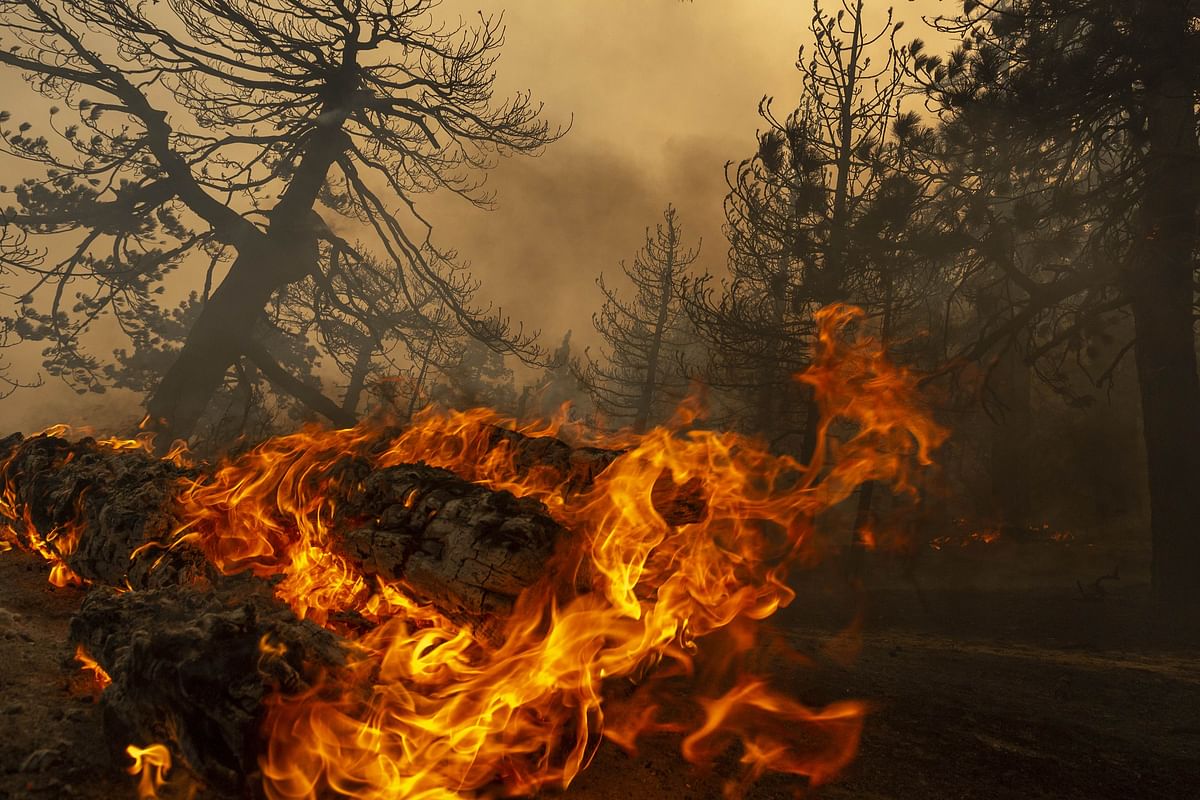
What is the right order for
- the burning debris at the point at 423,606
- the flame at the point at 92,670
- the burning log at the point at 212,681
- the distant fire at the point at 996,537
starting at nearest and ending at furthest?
1. the burning log at the point at 212,681
2. the burning debris at the point at 423,606
3. the flame at the point at 92,670
4. the distant fire at the point at 996,537

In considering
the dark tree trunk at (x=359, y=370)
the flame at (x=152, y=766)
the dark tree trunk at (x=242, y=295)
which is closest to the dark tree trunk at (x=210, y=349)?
the dark tree trunk at (x=242, y=295)

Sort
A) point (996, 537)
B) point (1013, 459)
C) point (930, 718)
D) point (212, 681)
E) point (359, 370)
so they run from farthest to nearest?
point (359, 370) → point (1013, 459) → point (996, 537) → point (930, 718) → point (212, 681)

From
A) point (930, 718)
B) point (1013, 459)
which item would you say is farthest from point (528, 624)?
point (1013, 459)

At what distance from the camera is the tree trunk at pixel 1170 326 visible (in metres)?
7.57

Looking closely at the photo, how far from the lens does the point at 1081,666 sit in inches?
229

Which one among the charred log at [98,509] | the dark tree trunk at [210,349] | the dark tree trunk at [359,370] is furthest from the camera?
the dark tree trunk at [359,370]

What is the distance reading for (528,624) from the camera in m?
3.30

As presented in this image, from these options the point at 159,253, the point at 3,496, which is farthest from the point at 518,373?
the point at 3,496

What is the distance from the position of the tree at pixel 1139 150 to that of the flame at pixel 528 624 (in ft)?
18.7

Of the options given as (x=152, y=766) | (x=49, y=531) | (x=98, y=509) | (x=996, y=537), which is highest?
(x=996, y=537)

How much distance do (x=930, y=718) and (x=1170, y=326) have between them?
7.90 m

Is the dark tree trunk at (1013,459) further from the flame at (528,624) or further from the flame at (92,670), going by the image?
the flame at (92,670)

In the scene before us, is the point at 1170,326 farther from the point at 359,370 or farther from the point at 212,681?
the point at 359,370

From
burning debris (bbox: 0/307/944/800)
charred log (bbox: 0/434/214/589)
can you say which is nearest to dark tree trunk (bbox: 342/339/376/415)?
charred log (bbox: 0/434/214/589)
